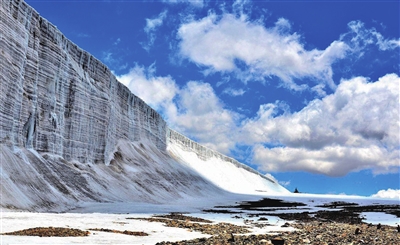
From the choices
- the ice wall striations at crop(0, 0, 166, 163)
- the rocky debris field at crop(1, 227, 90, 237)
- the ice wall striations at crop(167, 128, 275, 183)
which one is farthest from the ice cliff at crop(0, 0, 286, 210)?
the ice wall striations at crop(167, 128, 275, 183)

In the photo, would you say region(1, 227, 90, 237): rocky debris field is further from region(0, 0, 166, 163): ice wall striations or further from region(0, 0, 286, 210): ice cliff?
region(0, 0, 166, 163): ice wall striations

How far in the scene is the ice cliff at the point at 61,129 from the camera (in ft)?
115

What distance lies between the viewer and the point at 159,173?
66.6 metres

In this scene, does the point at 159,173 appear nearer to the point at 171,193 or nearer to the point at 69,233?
the point at 171,193

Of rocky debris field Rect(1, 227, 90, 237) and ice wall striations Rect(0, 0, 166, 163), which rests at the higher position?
ice wall striations Rect(0, 0, 166, 163)

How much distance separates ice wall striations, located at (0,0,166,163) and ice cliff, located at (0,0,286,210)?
0.34ft

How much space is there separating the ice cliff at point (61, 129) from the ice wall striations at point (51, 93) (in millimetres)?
103

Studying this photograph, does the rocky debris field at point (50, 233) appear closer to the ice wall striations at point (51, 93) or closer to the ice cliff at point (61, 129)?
the ice cliff at point (61, 129)

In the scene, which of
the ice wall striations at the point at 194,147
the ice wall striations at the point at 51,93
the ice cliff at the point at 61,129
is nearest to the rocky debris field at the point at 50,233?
the ice cliff at the point at 61,129

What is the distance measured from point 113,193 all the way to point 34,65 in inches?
667

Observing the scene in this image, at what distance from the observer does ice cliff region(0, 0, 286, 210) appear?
35125 millimetres

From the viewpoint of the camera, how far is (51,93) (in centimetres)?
4444

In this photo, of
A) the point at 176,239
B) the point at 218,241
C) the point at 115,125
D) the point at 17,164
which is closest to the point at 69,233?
the point at 176,239

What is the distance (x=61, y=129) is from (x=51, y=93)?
4.38m
